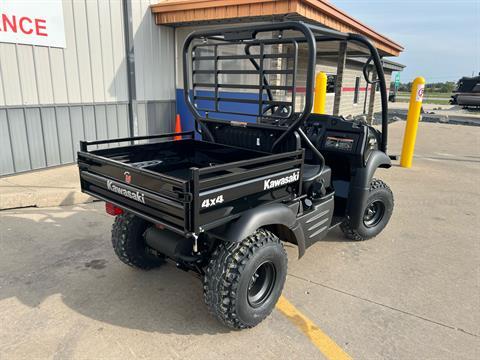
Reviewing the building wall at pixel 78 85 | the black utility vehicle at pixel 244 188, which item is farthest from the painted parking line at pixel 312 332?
the building wall at pixel 78 85

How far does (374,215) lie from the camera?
14.2 feet

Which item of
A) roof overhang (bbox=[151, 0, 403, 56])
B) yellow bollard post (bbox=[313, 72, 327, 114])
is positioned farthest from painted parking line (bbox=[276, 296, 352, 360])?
yellow bollard post (bbox=[313, 72, 327, 114])

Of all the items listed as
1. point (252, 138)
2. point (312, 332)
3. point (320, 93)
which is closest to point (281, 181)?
point (252, 138)

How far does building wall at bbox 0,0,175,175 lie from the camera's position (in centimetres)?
596

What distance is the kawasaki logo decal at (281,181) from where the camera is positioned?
2.62 m

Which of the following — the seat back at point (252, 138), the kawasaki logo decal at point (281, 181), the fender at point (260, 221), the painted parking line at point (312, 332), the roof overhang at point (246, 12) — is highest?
the roof overhang at point (246, 12)

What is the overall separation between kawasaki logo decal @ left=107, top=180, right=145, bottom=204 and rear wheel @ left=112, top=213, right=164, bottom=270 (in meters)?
0.56

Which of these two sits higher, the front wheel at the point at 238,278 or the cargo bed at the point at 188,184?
the cargo bed at the point at 188,184

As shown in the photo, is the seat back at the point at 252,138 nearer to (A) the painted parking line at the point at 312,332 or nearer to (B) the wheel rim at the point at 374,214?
(A) the painted parking line at the point at 312,332

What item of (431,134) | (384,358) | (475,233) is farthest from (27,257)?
(431,134)

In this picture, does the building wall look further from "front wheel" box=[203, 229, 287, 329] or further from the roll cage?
"front wheel" box=[203, 229, 287, 329]

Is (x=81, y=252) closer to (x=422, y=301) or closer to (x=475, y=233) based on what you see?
(x=422, y=301)

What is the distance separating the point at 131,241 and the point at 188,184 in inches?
54.2

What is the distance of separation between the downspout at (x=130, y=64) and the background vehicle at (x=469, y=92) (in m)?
22.2
